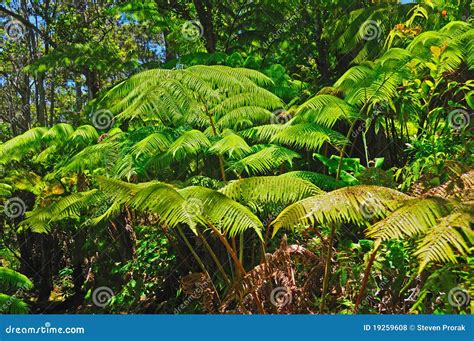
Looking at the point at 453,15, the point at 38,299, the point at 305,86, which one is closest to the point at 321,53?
Result: the point at 305,86

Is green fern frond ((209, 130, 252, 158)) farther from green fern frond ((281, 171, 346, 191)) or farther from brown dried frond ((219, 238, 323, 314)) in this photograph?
brown dried frond ((219, 238, 323, 314))

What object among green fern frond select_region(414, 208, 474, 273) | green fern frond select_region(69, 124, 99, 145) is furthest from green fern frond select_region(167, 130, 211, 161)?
green fern frond select_region(414, 208, 474, 273)

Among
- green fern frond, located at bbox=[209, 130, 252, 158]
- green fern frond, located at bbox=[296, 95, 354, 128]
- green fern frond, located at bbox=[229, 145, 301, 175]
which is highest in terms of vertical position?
green fern frond, located at bbox=[296, 95, 354, 128]

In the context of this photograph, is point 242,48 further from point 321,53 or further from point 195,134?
point 195,134

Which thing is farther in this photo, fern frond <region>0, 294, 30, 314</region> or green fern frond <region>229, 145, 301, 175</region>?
fern frond <region>0, 294, 30, 314</region>

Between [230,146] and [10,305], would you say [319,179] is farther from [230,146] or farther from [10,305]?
[10,305]

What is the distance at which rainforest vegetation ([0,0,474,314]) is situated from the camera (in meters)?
2.42

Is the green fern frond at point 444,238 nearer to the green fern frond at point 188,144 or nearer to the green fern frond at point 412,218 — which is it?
the green fern frond at point 412,218

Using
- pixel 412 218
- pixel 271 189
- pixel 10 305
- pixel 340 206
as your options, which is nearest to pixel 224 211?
pixel 271 189

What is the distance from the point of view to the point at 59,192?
4664 millimetres

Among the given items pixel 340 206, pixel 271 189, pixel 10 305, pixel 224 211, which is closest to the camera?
pixel 340 206

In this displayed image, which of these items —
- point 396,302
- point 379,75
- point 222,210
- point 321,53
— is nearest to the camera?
point 222,210

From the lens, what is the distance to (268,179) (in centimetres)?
263

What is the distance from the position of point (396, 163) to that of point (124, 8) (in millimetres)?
3777
